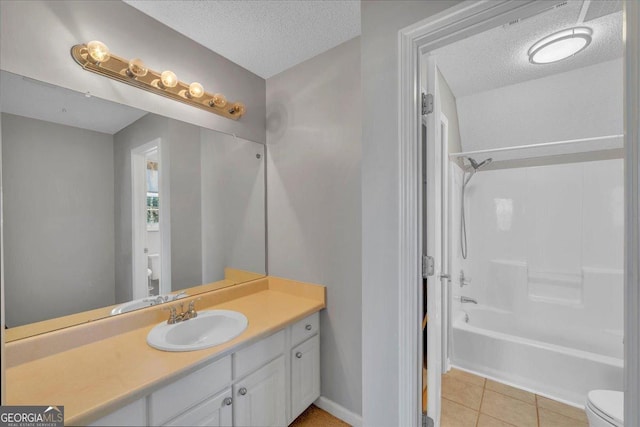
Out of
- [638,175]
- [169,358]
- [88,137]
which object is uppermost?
[88,137]

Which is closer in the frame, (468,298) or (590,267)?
(590,267)

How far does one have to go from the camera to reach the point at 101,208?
1.09 meters

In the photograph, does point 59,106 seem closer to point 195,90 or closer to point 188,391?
point 195,90

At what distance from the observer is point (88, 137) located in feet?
3.43

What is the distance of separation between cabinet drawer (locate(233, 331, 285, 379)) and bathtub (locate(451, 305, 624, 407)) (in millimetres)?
1597

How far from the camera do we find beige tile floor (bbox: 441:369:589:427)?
1527 millimetres

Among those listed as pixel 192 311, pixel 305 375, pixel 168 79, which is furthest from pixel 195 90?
pixel 305 375

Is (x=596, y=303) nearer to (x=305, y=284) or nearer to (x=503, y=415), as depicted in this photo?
(x=503, y=415)

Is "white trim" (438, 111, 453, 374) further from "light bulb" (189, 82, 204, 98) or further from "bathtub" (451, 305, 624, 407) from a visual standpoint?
"light bulb" (189, 82, 204, 98)

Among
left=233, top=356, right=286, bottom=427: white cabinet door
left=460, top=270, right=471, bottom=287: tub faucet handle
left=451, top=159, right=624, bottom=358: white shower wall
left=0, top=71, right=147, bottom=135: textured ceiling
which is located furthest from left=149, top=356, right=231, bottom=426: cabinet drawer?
left=460, top=270, right=471, bottom=287: tub faucet handle

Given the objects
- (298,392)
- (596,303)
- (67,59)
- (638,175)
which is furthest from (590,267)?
(67,59)

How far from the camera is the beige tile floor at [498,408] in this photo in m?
1.53

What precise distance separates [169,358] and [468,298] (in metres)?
2.54

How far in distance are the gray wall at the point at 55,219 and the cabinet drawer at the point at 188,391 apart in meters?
0.54
